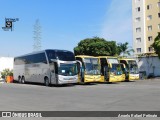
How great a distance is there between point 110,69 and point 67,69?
584cm

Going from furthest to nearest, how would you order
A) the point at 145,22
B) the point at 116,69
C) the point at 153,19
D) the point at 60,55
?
1. the point at 145,22
2. the point at 153,19
3. the point at 116,69
4. the point at 60,55

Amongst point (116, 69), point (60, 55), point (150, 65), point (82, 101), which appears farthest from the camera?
point (150, 65)

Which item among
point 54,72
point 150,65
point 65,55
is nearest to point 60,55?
point 65,55

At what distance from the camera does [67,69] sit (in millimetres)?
30484

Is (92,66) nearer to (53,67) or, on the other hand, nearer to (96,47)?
(53,67)

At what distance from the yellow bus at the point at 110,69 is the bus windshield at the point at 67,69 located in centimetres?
460

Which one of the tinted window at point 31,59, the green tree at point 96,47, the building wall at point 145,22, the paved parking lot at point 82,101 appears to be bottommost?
the paved parking lot at point 82,101

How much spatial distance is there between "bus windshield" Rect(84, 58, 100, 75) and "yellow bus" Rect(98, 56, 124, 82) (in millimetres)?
1646

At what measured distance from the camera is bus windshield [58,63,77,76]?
98.8 ft

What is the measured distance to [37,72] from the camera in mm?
34156

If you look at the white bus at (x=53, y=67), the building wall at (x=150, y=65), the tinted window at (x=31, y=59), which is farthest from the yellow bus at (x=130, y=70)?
the building wall at (x=150, y=65)

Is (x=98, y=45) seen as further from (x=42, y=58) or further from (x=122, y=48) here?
(x=42, y=58)

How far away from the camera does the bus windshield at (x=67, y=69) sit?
30.1 meters

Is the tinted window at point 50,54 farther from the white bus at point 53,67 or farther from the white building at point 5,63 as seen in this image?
the white building at point 5,63
